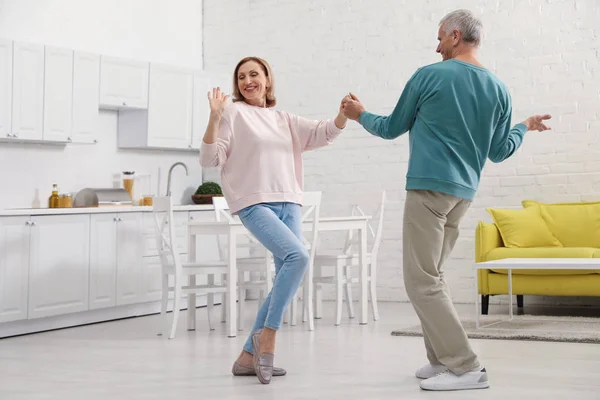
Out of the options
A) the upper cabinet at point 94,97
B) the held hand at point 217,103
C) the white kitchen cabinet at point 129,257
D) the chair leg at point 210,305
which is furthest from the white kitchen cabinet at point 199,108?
the held hand at point 217,103

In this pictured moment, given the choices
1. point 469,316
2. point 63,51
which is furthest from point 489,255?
point 63,51

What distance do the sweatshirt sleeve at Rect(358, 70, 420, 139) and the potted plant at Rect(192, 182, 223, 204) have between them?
425 cm

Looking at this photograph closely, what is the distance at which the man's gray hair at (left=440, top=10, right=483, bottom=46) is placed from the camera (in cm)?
359

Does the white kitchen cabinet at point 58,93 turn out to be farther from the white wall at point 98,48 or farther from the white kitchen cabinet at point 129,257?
the white kitchen cabinet at point 129,257

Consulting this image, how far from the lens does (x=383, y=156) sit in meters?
7.77

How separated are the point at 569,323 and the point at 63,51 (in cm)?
395

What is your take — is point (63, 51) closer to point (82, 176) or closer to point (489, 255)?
point (82, 176)

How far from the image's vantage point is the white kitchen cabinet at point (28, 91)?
6.24 m

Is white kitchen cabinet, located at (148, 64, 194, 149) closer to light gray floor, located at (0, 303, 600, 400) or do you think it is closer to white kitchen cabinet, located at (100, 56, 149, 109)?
white kitchen cabinet, located at (100, 56, 149, 109)

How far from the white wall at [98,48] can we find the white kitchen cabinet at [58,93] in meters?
0.26

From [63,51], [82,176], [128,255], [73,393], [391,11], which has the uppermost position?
[391,11]

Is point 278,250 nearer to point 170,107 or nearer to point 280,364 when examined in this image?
point 280,364

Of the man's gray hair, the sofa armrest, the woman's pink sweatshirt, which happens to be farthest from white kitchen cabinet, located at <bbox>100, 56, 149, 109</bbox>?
the man's gray hair

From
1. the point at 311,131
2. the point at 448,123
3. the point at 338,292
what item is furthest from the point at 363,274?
the point at 448,123
